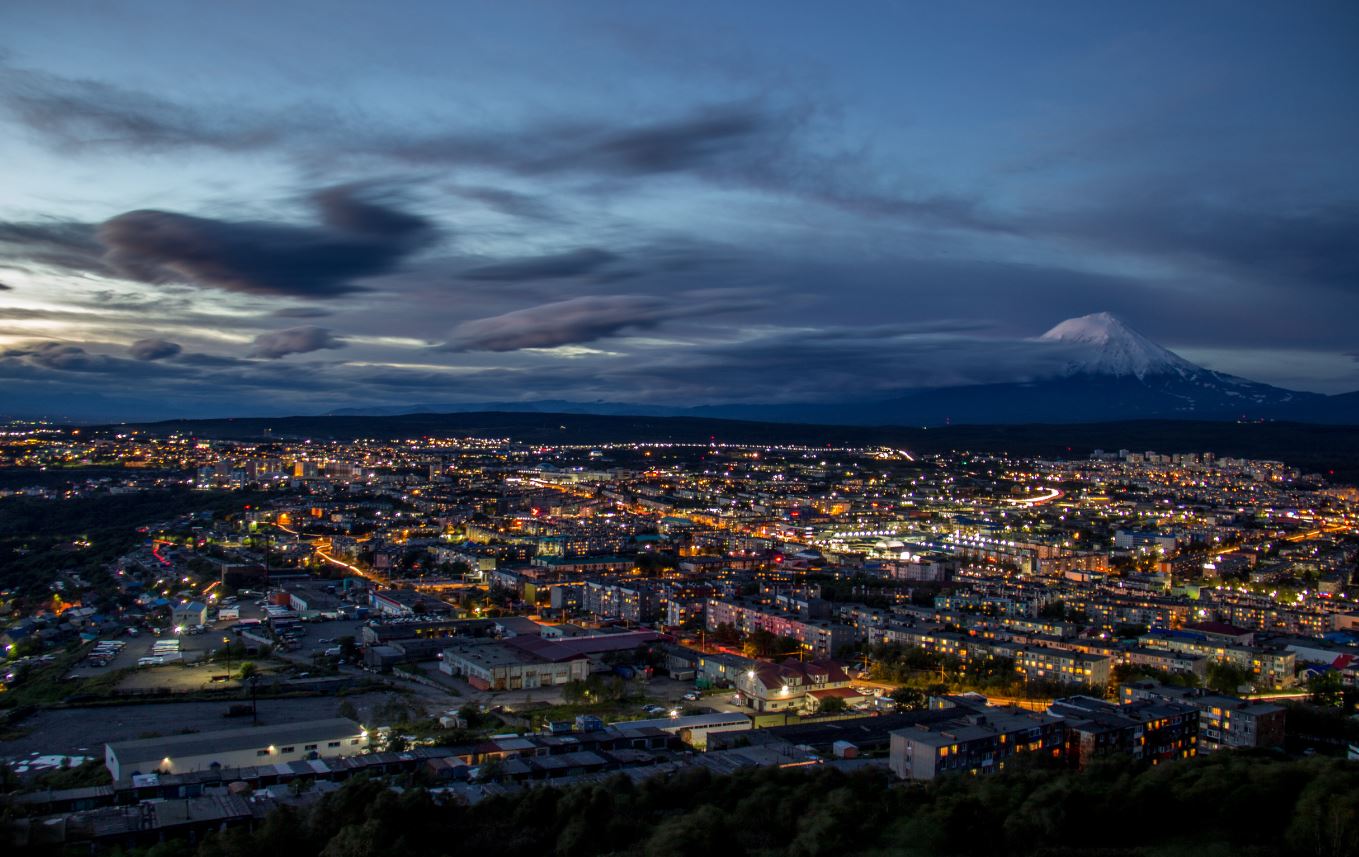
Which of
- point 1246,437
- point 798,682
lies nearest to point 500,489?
point 798,682

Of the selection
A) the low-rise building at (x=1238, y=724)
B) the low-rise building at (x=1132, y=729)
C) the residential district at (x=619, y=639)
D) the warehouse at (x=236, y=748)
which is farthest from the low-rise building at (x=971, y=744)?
the warehouse at (x=236, y=748)

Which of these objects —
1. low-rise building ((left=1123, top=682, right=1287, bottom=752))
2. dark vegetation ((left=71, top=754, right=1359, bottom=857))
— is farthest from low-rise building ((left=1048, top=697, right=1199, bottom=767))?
dark vegetation ((left=71, top=754, right=1359, bottom=857))

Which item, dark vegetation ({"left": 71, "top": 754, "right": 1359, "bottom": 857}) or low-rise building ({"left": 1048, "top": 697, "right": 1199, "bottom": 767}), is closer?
dark vegetation ({"left": 71, "top": 754, "right": 1359, "bottom": 857})

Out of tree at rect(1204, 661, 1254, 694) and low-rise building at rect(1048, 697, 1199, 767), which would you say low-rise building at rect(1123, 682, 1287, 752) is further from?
tree at rect(1204, 661, 1254, 694)

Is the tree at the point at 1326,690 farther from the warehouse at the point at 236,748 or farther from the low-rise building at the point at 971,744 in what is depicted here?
the warehouse at the point at 236,748

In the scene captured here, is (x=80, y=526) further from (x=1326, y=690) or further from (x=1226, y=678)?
(x=1326, y=690)

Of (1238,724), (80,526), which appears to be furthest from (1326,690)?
(80,526)
